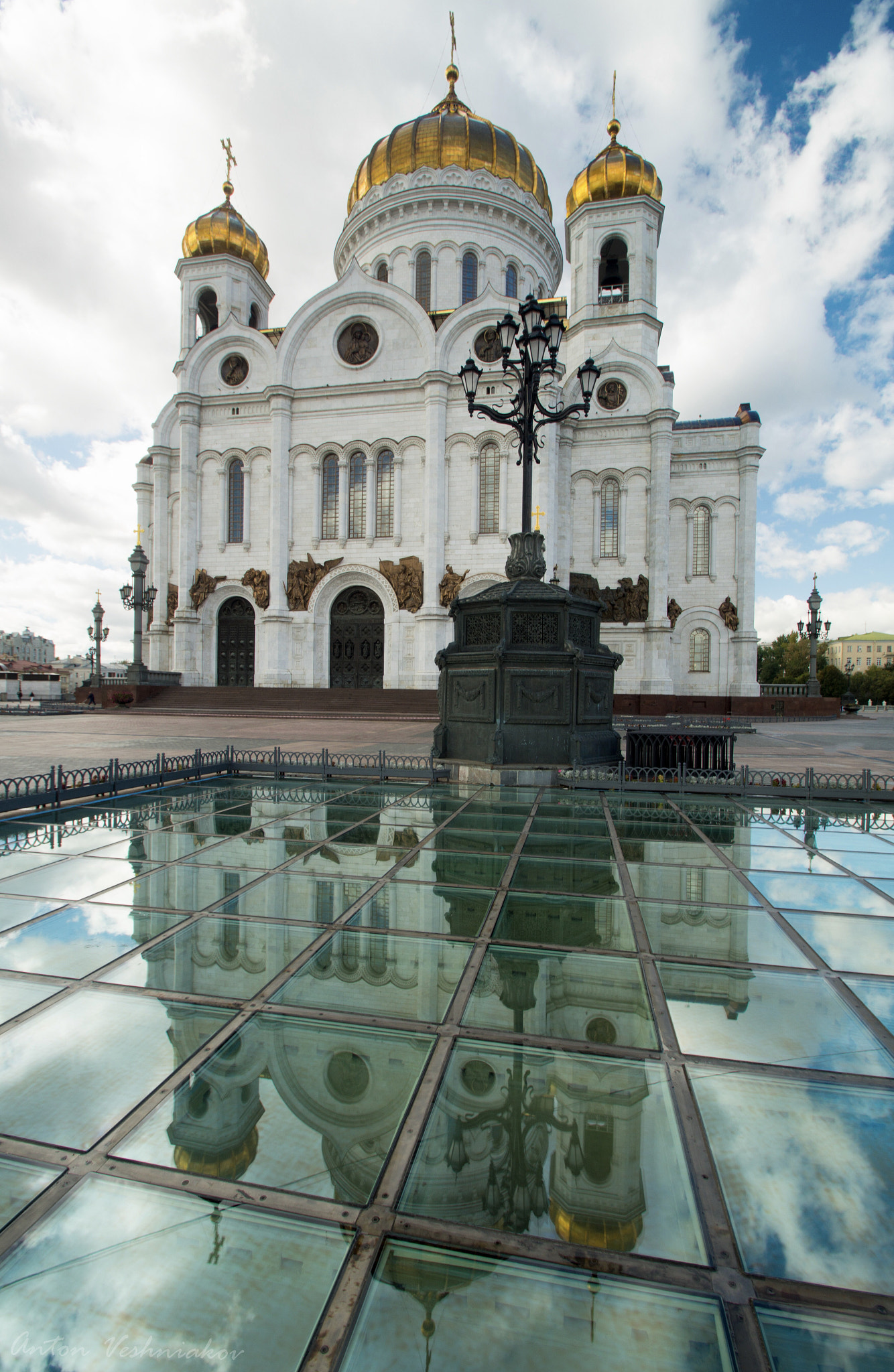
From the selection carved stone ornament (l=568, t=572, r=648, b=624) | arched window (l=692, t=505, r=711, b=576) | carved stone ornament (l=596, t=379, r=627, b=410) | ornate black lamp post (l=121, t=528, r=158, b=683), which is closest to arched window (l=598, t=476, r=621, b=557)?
carved stone ornament (l=568, t=572, r=648, b=624)

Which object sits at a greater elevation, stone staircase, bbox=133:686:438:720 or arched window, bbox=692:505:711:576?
arched window, bbox=692:505:711:576

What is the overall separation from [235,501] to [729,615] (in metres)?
23.2

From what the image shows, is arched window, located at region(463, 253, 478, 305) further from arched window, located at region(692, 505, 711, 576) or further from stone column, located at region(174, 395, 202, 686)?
arched window, located at region(692, 505, 711, 576)

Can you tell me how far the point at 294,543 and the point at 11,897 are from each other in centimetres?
2704

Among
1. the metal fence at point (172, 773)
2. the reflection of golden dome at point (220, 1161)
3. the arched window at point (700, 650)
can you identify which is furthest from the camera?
the arched window at point (700, 650)

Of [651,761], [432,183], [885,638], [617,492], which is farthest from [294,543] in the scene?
[885,638]

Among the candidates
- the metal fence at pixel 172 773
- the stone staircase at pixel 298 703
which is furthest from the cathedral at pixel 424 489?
the metal fence at pixel 172 773

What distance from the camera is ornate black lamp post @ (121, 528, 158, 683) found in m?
27.8

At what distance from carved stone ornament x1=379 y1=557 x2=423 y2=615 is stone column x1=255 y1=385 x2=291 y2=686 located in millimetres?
4666

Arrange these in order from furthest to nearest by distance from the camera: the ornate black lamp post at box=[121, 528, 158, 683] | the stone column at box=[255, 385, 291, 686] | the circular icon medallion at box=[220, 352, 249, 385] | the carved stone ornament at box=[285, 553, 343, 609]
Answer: the circular icon medallion at box=[220, 352, 249, 385] < the carved stone ornament at box=[285, 553, 343, 609] < the stone column at box=[255, 385, 291, 686] < the ornate black lamp post at box=[121, 528, 158, 683]

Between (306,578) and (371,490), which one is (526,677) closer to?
(306,578)

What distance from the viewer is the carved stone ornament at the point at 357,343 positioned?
29828 mm

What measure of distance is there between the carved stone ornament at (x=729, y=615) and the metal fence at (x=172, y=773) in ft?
76.3

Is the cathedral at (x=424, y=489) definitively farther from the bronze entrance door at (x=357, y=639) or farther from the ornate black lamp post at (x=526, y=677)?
the ornate black lamp post at (x=526, y=677)
